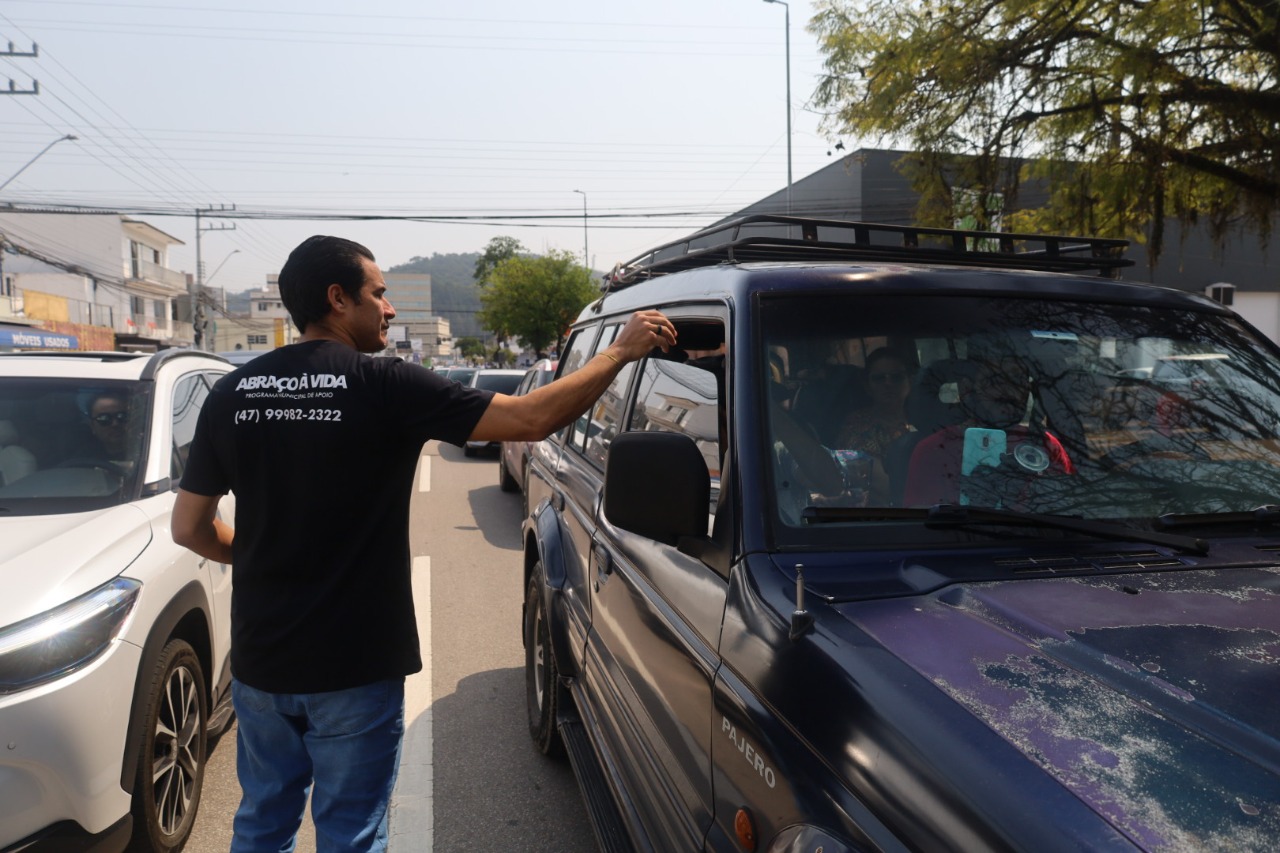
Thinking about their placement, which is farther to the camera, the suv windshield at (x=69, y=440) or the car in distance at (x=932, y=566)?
the suv windshield at (x=69, y=440)

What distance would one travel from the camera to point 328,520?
2316 millimetres

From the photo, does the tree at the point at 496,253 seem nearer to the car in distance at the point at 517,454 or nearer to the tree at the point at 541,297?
the tree at the point at 541,297

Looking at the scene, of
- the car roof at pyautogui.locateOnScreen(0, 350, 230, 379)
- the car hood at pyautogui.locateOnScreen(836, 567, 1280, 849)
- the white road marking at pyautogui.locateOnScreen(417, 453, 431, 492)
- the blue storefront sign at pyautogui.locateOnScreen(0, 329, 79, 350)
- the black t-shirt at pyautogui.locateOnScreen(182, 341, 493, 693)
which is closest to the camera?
the car hood at pyautogui.locateOnScreen(836, 567, 1280, 849)

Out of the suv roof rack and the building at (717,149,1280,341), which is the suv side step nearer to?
the suv roof rack

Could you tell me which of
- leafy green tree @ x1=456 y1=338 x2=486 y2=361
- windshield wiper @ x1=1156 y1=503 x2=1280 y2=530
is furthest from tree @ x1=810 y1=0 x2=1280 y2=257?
leafy green tree @ x1=456 y1=338 x2=486 y2=361

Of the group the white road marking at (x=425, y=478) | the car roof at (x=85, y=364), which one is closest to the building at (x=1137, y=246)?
the white road marking at (x=425, y=478)

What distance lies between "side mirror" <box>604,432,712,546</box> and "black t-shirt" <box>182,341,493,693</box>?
1.57 feet

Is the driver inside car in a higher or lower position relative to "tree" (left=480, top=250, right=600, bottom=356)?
lower

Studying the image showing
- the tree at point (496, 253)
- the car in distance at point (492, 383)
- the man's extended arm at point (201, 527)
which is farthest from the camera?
the tree at point (496, 253)

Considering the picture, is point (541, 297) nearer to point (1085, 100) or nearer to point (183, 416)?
point (1085, 100)

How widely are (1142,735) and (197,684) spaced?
3.43 meters

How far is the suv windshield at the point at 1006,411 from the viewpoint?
2.18 meters

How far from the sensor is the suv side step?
2.66 m

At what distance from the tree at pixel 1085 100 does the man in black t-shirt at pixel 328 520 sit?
11.0 m
